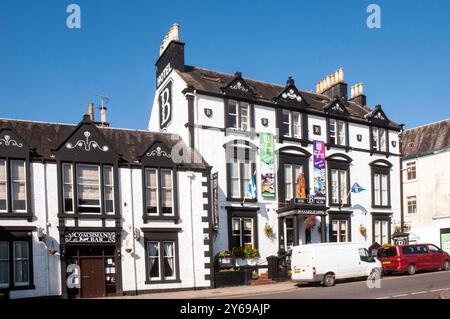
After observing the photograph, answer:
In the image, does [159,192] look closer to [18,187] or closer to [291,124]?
[18,187]

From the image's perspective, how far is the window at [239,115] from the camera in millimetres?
30781

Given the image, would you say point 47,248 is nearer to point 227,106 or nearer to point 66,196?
point 66,196

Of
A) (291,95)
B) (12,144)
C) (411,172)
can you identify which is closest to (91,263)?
(12,144)

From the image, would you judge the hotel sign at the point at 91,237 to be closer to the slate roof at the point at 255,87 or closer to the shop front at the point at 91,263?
the shop front at the point at 91,263

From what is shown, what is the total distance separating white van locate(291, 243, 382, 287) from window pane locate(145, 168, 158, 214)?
736 cm

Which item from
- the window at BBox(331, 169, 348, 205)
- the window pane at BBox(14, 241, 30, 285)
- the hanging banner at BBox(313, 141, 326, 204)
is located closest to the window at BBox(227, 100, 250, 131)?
the hanging banner at BBox(313, 141, 326, 204)

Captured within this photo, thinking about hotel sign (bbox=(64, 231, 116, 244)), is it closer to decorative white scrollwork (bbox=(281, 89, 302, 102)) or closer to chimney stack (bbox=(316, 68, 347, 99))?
decorative white scrollwork (bbox=(281, 89, 302, 102))

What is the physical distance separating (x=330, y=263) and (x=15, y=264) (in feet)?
47.3

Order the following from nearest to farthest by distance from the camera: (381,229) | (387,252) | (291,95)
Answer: (387,252) < (291,95) < (381,229)

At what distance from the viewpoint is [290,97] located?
33.1m

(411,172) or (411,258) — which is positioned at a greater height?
(411,172)
